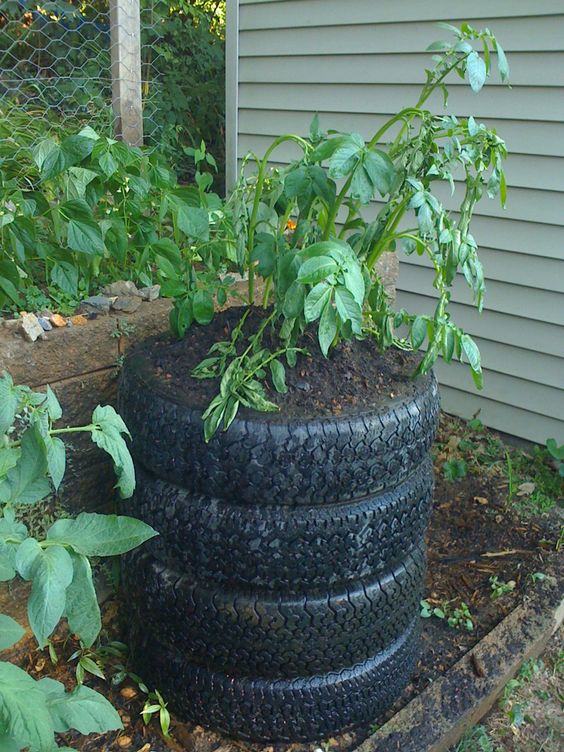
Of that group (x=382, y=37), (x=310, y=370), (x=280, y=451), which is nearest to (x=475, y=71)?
(x=310, y=370)

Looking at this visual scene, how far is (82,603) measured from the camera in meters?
1.10

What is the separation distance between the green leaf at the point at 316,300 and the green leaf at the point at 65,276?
907mm

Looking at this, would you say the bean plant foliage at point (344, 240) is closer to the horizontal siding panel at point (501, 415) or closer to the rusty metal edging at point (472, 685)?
the rusty metal edging at point (472, 685)

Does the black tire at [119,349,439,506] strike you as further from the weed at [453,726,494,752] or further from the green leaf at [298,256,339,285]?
the weed at [453,726,494,752]

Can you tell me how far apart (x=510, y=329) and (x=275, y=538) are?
214 cm

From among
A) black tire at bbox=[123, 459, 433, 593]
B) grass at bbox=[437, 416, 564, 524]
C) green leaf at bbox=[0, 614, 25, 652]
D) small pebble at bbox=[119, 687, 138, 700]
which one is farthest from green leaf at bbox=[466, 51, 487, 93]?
grass at bbox=[437, 416, 564, 524]

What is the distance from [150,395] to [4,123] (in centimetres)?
156

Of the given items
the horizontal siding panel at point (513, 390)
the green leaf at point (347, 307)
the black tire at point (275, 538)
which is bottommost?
the horizontal siding panel at point (513, 390)

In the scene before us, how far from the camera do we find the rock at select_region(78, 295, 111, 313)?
2080 millimetres

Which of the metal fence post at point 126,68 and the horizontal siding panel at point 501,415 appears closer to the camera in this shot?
the metal fence post at point 126,68


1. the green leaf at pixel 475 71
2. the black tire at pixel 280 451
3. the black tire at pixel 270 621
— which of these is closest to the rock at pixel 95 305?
the black tire at pixel 280 451

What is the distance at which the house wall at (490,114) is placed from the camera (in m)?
2.94

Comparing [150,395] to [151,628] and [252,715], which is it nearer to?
[151,628]

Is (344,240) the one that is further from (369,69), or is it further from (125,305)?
(369,69)
